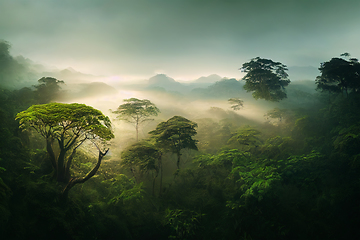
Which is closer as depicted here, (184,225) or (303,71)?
(184,225)

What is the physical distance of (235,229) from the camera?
364 inches

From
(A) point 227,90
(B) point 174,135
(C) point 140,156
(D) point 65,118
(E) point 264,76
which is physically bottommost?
(C) point 140,156

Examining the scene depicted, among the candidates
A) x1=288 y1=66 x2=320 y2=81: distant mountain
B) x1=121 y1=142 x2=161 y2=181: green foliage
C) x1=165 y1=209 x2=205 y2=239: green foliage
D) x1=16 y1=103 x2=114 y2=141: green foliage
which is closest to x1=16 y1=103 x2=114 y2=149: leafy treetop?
x1=16 y1=103 x2=114 y2=141: green foliage

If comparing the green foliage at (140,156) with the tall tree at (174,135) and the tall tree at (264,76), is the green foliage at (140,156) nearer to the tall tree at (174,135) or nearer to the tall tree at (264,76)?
the tall tree at (174,135)

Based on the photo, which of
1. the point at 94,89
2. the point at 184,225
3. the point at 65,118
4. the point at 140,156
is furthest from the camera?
the point at 94,89

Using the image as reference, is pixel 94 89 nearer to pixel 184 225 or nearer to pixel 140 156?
pixel 140 156

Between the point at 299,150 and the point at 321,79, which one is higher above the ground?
the point at 321,79

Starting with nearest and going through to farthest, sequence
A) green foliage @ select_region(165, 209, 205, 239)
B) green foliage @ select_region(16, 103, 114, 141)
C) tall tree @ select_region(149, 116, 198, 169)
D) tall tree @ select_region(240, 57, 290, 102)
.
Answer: green foliage @ select_region(16, 103, 114, 141), green foliage @ select_region(165, 209, 205, 239), tall tree @ select_region(149, 116, 198, 169), tall tree @ select_region(240, 57, 290, 102)

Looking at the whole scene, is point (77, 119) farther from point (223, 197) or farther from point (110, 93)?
point (110, 93)

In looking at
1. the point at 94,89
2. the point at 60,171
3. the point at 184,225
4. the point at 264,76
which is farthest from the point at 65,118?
the point at 94,89

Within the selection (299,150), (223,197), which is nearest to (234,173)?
(223,197)

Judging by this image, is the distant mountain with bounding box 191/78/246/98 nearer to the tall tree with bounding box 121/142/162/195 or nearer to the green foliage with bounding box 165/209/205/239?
the tall tree with bounding box 121/142/162/195

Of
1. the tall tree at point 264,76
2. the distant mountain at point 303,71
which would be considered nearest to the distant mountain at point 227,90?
the tall tree at point 264,76

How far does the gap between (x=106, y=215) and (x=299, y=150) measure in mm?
18515
